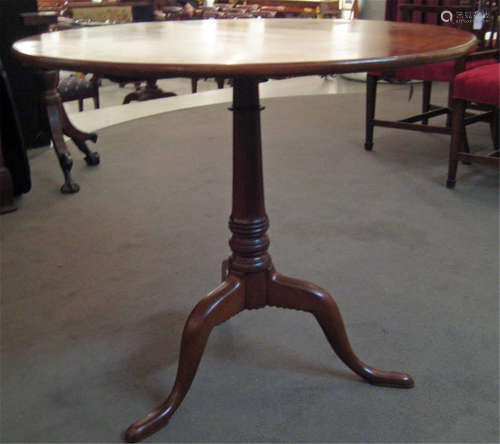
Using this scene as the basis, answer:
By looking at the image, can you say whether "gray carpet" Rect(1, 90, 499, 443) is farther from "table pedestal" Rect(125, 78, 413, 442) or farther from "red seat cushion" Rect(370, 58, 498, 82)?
"red seat cushion" Rect(370, 58, 498, 82)

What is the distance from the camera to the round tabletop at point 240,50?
0.84 meters

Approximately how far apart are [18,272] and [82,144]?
1140mm

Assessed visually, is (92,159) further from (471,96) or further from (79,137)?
(471,96)

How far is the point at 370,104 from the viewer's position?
294cm

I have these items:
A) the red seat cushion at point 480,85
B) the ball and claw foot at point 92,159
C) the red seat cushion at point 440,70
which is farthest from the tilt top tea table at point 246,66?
the ball and claw foot at point 92,159

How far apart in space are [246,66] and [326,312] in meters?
0.62

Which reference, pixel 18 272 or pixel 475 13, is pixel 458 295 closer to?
pixel 18 272

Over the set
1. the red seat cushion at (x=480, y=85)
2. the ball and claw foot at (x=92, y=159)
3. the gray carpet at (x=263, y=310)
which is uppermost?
the red seat cushion at (x=480, y=85)

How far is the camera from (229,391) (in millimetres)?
1252

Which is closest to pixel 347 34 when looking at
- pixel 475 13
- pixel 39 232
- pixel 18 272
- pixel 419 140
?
pixel 18 272

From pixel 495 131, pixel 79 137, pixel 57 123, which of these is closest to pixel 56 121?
pixel 57 123

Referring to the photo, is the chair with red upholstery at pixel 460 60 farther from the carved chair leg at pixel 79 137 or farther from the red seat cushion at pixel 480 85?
the carved chair leg at pixel 79 137

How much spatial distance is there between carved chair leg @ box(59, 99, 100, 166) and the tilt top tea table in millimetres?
1355

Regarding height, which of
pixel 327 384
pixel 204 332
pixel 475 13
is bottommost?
pixel 327 384
